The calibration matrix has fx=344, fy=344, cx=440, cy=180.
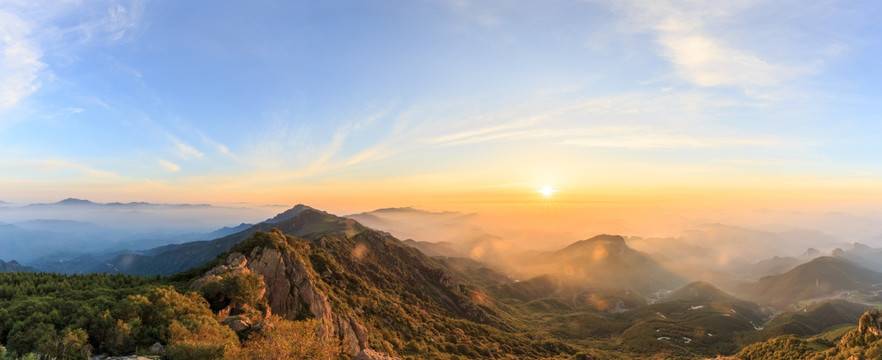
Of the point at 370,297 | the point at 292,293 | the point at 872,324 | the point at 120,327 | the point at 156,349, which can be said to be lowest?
the point at 872,324

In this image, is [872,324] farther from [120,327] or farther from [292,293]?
[120,327]

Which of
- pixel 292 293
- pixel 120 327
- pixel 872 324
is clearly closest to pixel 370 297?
pixel 292 293

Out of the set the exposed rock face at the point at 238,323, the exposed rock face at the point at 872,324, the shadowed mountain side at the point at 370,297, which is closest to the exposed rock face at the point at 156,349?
the exposed rock face at the point at 238,323

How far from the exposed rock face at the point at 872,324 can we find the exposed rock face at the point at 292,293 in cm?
13375

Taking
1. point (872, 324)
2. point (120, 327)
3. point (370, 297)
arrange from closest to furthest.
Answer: point (120, 327) → point (872, 324) → point (370, 297)

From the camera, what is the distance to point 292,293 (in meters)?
60.8

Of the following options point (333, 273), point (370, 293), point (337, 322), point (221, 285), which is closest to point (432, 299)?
point (370, 293)

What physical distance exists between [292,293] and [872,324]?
150 meters

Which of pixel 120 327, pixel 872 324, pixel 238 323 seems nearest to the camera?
pixel 120 327

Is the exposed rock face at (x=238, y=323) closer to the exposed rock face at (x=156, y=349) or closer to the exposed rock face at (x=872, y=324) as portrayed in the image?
the exposed rock face at (x=156, y=349)

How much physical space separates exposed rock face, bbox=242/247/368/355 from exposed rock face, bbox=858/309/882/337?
13375 cm

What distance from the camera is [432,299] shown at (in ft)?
537

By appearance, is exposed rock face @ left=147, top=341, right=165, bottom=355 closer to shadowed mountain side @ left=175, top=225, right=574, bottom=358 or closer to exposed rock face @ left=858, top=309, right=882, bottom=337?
shadowed mountain side @ left=175, top=225, right=574, bottom=358

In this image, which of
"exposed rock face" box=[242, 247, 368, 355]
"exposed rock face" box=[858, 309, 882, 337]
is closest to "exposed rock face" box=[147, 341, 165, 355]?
"exposed rock face" box=[242, 247, 368, 355]
